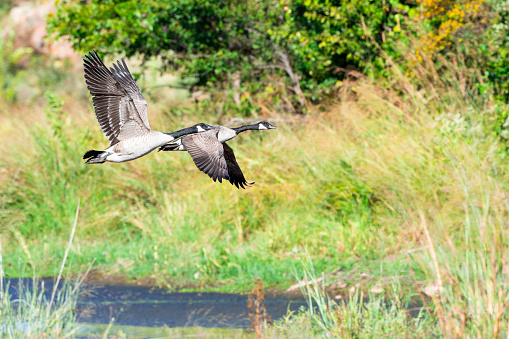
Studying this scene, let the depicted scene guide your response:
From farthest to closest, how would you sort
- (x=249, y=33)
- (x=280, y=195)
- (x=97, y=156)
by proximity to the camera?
(x=249, y=33) → (x=280, y=195) → (x=97, y=156)

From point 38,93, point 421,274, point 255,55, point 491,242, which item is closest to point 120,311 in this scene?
point 421,274

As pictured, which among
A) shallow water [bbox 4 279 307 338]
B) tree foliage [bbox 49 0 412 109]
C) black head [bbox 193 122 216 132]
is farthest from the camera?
tree foliage [bbox 49 0 412 109]

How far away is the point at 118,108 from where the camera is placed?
387 centimetres

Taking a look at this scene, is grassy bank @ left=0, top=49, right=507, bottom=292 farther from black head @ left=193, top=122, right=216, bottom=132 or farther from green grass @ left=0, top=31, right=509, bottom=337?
black head @ left=193, top=122, right=216, bottom=132

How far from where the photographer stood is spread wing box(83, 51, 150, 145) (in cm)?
381

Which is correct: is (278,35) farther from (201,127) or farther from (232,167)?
(201,127)

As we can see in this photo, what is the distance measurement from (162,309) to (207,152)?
2922 mm

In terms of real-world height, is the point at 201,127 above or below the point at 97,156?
above

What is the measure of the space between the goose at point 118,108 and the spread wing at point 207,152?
0.18 feet

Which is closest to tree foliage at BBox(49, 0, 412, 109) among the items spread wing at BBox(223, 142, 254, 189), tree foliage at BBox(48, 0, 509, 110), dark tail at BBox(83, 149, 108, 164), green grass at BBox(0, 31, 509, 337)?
tree foliage at BBox(48, 0, 509, 110)

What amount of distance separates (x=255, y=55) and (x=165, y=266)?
→ 441cm

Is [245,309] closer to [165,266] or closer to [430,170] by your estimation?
[165,266]

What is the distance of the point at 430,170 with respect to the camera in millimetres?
6551

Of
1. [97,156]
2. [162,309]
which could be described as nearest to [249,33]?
[162,309]
